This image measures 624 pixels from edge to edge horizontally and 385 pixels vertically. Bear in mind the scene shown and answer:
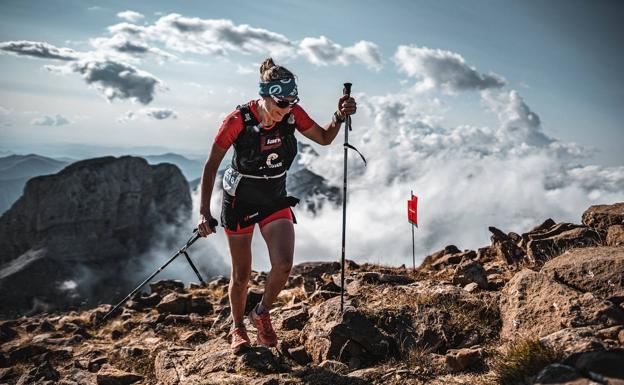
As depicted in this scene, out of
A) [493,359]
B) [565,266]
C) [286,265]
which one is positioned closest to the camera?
[493,359]

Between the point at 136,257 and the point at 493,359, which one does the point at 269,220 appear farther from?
the point at 136,257

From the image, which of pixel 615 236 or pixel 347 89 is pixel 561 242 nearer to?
pixel 615 236

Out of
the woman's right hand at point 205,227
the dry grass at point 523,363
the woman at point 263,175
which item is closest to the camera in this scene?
the dry grass at point 523,363

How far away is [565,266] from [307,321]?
4147 millimetres

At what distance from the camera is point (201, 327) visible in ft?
34.8

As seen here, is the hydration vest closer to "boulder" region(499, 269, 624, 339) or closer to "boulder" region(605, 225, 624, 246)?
"boulder" region(499, 269, 624, 339)

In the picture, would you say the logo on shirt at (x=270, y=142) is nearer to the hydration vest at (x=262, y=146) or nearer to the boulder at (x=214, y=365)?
the hydration vest at (x=262, y=146)

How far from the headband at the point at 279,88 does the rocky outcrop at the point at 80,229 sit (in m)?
154

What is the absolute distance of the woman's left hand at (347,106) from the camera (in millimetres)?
6871

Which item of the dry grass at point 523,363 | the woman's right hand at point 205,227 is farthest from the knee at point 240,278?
the dry grass at point 523,363

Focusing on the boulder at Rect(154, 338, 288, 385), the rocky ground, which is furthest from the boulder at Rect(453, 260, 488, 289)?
the boulder at Rect(154, 338, 288, 385)

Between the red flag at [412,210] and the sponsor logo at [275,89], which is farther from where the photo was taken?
the red flag at [412,210]

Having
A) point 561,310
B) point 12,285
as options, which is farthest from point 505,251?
point 12,285

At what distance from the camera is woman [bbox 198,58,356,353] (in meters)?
6.29
